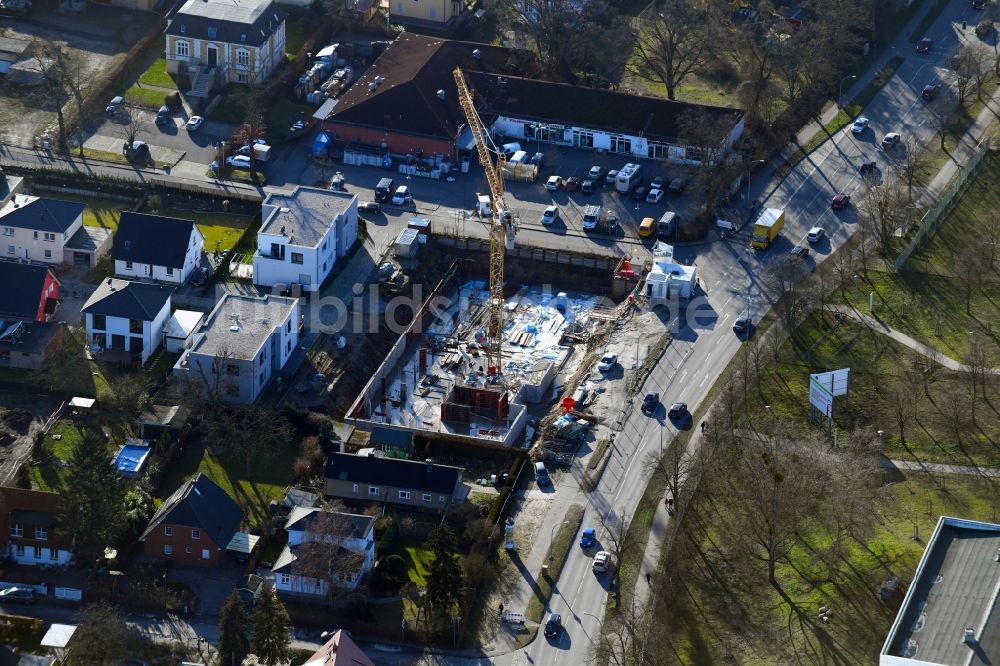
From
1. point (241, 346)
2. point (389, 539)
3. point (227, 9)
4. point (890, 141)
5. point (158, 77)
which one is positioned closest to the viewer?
point (389, 539)

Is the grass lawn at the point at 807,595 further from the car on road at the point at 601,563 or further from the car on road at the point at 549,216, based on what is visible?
the car on road at the point at 549,216

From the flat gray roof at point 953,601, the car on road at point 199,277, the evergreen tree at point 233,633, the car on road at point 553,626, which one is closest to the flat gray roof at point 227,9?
the car on road at point 199,277

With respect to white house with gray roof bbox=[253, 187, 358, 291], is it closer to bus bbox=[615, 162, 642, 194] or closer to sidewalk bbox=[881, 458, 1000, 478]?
bus bbox=[615, 162, 642, 194]

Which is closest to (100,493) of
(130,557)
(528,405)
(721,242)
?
(130,557)

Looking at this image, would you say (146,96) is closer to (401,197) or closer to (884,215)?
(401,197)

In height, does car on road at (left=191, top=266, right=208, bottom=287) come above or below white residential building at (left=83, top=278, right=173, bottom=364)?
above

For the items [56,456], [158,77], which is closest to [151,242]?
[56,456]

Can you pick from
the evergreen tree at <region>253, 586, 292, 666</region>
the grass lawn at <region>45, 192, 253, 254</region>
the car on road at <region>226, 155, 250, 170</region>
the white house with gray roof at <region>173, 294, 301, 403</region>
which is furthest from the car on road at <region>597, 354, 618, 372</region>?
the evergreen tree at <region>253, 586, 292, 666</region>
